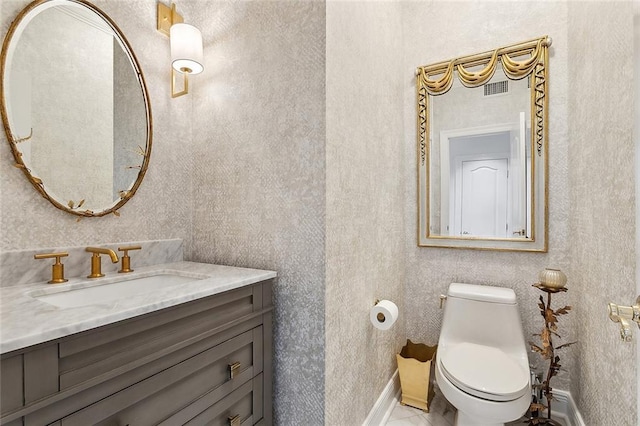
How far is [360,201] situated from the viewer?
1.57m

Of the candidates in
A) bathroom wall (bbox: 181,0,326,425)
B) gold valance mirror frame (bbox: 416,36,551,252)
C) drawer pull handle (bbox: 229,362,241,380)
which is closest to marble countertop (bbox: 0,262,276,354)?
bathroom wall (bbox: 181,0,326,425)

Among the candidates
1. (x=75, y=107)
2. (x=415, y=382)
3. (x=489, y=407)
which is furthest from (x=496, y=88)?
(x=75, y=107)

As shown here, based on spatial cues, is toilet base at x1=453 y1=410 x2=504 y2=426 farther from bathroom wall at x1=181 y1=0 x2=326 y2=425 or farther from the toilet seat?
bathroom wall at x1=181 y1=0 x2=326 y2=425

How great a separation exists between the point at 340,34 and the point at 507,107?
1.26 meters

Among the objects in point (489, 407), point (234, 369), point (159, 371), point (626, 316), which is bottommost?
point (489, 407)

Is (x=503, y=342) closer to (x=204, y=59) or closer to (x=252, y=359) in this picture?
(x=252, y=359)

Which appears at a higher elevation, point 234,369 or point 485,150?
point 485,150

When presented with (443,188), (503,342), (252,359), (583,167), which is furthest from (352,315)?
(583,167)

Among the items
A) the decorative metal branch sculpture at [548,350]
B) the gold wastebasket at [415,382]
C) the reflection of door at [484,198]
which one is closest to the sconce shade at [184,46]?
the reflection of door at [484,198]

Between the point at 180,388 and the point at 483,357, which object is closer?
the point at 180,388

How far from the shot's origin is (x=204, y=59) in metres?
1.61

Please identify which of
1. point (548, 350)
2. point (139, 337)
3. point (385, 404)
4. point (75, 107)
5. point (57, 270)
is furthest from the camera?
point (385, 404)

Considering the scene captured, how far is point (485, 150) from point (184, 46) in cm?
184

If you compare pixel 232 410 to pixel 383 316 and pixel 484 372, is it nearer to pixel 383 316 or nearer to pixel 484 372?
pixel 383 316
